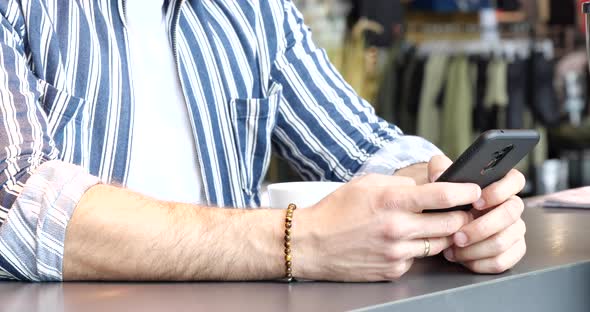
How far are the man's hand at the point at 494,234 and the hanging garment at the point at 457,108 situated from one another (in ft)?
13.3

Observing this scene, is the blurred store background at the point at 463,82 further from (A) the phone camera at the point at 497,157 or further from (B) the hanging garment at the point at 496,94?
(A) the phone camera at the point at 497,157

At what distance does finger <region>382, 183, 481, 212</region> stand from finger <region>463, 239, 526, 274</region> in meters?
0.09

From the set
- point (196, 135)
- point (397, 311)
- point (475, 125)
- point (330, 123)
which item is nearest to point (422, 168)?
point (330, 123)

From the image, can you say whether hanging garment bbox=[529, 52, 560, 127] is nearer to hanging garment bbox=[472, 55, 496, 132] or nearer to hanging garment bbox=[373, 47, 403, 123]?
hanging garment bbox=[472, 55, 496, 132]

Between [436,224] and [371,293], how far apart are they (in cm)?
13

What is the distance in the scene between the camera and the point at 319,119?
1.78 m

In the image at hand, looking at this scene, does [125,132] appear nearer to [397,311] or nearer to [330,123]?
[330,123]

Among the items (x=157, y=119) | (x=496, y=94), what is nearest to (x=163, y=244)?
(x=157, y=119)

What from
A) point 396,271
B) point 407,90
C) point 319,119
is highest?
point 319,119

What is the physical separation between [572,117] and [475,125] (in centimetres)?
55

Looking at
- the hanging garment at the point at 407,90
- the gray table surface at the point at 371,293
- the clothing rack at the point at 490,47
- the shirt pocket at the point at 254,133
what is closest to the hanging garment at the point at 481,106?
the clothing rack at the point at 490,47

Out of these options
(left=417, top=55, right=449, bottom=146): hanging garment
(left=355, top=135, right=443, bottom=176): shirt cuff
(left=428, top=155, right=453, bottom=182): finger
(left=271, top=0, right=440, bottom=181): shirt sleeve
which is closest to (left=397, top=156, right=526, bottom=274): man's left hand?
(left=428, top=155, right=453, bottom=182): finger

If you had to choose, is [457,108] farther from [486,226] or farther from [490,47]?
[486,226]

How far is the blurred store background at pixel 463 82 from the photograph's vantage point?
520 centimetres
